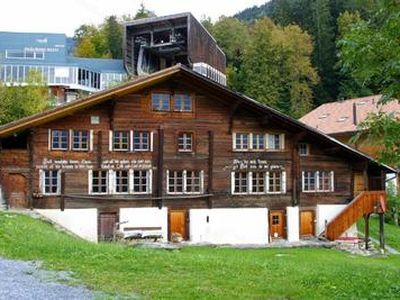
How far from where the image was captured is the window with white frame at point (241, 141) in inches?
1344

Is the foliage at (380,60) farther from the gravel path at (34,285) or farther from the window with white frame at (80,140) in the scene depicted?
the window with white frame at (80,140)

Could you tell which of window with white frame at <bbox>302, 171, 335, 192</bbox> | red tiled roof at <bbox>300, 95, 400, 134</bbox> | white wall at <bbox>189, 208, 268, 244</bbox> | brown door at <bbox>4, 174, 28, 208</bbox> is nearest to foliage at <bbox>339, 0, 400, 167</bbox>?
white wall at <bbox>189, 208, 268, 244</bbox>

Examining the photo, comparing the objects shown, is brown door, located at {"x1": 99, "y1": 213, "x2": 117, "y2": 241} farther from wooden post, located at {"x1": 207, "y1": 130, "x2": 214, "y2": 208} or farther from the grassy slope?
the grassy slope

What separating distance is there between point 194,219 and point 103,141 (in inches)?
244

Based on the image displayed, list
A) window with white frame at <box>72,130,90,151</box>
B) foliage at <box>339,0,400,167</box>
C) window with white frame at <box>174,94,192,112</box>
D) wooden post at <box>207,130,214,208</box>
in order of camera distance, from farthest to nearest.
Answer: wooden post at <box>207,130,214,208</box> → window with white frame at <box>174,94,192,112</box> → window with white frame at <box>72,130,90,151</box> → foliage at <box>339,0,400,167</box>

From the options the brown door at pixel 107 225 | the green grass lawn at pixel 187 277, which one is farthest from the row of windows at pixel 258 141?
the green grass lawn at pixel 187 277

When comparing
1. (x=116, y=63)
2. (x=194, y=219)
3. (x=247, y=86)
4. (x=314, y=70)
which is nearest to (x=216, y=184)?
(x=194, y=219)

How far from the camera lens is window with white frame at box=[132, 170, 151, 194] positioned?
3244cm

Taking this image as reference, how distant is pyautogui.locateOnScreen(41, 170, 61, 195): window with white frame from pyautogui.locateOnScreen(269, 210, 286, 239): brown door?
11434 millimetres

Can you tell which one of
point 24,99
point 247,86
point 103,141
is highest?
point 247,86

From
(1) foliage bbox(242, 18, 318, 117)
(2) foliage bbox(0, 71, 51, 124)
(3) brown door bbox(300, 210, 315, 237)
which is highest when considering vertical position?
(1) foliage bbox(242, 18, 318, 117)

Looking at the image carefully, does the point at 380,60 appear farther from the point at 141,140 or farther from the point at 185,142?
the point at 185,142

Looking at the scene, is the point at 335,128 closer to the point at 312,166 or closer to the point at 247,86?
the point at 312,166

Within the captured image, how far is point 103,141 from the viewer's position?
3194 cm
